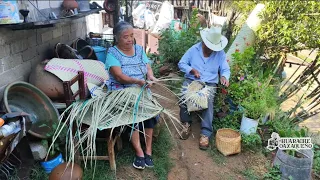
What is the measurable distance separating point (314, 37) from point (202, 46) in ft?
5.98

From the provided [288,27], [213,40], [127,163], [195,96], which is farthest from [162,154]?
[288,27]

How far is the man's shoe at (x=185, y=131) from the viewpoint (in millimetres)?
3377

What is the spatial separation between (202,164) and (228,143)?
375 millimetres

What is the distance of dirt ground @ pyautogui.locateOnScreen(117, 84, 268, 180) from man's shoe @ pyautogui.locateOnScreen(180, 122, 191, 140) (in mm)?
48

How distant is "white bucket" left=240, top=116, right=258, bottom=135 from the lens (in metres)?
3.35

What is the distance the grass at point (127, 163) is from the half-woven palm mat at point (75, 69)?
3.19 feet

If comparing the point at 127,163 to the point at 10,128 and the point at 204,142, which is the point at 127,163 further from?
the point at 10,128

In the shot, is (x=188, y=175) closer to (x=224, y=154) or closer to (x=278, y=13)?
(x=224, y=154)

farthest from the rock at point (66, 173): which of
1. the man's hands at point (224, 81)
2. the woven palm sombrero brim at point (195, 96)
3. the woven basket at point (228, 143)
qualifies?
the man's hands at point (224, 81)

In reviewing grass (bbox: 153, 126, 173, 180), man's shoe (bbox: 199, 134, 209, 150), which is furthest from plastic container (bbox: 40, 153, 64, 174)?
man's shoe (bbox: 199, 134, 209, 150)

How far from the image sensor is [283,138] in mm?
2980

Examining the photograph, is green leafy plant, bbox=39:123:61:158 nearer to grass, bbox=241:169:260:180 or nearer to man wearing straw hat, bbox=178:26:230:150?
man wearing straw hat, bbox=178:26:230:150

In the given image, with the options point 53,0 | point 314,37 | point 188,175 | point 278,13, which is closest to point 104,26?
point 53,0

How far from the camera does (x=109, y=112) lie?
253cm
